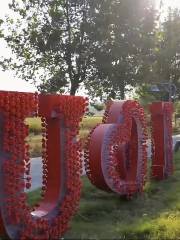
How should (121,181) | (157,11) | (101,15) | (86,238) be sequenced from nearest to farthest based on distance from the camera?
(86,238) → (121,181) → (101,15) → (157,11)

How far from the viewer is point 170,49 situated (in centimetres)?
3334

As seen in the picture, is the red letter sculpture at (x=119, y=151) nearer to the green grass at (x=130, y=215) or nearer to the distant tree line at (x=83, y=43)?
the green grass at (x=130, y=215)

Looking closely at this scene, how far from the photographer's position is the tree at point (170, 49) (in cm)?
3241

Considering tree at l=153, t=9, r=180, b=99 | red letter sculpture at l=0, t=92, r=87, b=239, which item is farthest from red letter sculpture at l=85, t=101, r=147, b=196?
tree at l=153, t=9, r=180, b=99

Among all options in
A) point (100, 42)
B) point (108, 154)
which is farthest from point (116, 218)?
point (100, 42)

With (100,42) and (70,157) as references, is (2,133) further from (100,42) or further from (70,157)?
(100,42)

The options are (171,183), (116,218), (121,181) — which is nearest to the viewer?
(116,218)

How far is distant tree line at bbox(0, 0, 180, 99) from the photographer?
22750mm

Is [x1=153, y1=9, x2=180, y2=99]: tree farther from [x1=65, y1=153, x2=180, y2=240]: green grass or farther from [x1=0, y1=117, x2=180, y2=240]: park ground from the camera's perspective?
[x1=65, y1=153, x2=180, y2=240]: green grass

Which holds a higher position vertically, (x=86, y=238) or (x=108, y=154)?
(x=108, y=154)

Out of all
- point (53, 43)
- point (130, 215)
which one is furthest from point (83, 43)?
point (130, 215)

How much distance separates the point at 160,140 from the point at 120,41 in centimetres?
1214

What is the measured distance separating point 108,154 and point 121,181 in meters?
0.81

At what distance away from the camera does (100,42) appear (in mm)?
22812
